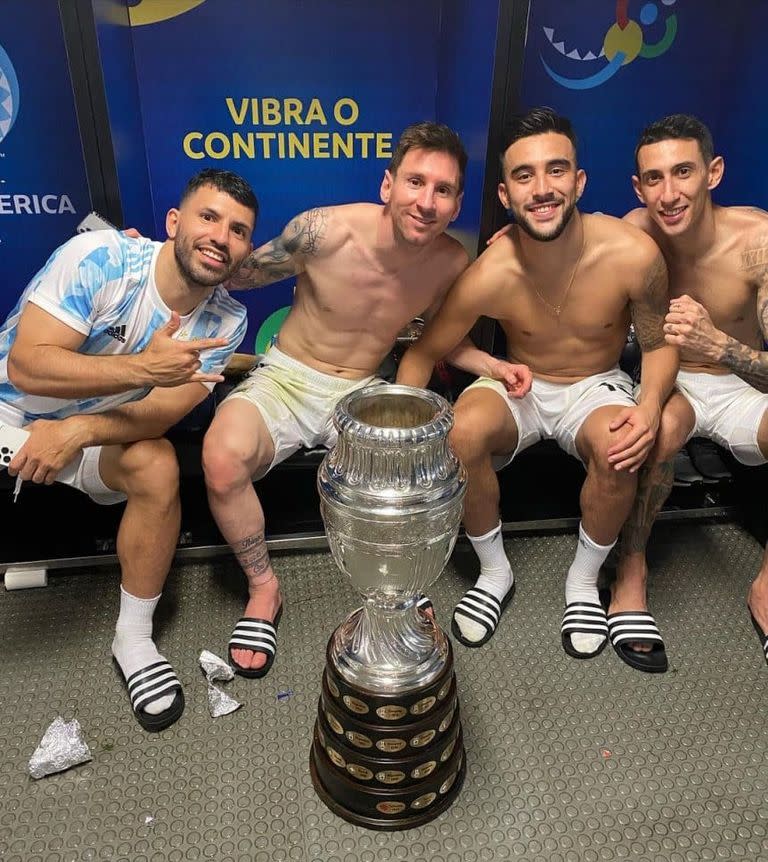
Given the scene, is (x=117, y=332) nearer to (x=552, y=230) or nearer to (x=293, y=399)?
(x=293, y=399)

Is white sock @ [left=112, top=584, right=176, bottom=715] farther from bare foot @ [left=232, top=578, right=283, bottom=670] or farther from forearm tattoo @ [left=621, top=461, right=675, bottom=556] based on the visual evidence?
forearm tattoo @ [left=621, top=461, right=675, bottom=556]

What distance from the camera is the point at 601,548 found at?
1738 millimetres

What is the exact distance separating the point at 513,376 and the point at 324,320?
0.49 meters

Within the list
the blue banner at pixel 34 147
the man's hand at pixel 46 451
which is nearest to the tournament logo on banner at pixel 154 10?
the blue banner at pixel 34 147

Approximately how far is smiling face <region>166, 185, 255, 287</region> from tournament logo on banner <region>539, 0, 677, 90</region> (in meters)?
1.08

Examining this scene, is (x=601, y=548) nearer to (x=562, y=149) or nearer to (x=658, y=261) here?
(x=658, y=261)

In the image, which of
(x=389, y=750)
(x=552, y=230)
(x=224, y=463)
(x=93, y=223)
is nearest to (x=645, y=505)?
(x=552, y=230)

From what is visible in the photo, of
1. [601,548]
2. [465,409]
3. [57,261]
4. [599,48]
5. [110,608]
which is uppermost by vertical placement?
[599,48]

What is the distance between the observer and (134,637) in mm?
1581

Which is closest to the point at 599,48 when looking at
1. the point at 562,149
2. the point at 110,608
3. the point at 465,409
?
the point at 562,149

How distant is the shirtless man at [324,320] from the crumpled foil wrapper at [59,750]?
34 centimetres

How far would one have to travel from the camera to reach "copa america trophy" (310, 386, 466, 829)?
111 centimetres

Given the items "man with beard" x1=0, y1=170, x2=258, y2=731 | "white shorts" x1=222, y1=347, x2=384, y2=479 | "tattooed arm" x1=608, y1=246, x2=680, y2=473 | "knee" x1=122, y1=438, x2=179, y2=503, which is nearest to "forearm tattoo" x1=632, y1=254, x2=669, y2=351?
"tattooed arm" x1=608, y1=246, x2=680, y2=473

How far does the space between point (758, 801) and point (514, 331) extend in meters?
1.13
